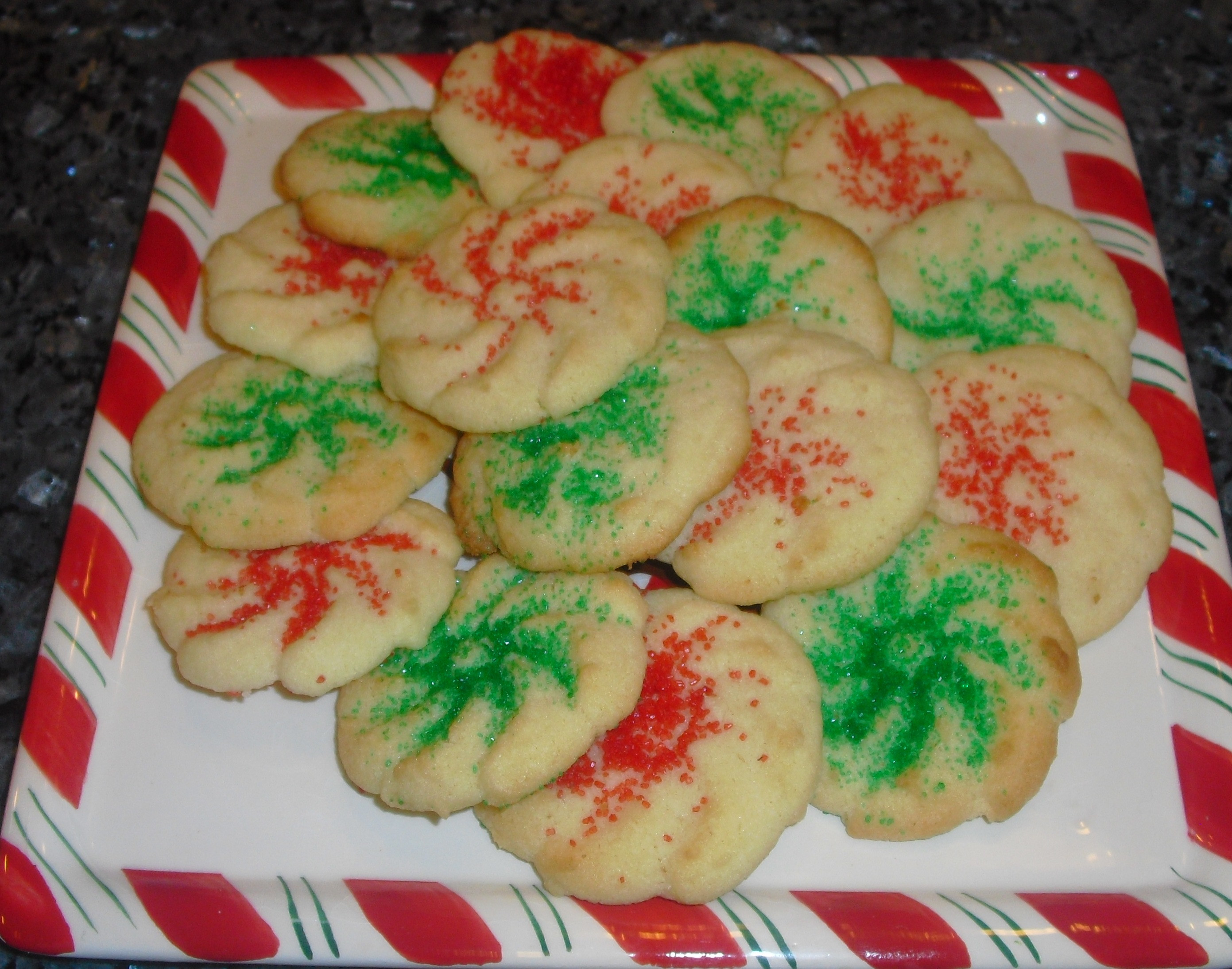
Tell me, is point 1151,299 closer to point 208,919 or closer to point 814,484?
point 814,484

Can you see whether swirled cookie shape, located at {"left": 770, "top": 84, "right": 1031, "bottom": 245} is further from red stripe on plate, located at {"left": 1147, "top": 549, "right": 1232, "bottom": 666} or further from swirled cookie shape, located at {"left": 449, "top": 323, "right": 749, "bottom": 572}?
red stripe on plate, located at {"left": 1147, "top": 549, "right": 1232, "bottom": 666}

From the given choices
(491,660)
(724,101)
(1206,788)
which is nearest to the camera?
(491,660)

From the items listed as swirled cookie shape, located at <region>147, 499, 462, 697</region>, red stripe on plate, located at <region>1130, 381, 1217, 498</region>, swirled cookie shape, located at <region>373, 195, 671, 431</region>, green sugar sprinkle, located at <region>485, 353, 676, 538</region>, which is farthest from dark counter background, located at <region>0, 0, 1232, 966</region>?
green sugar sprinkle, located at <region>485, 353, 676, 538</region>

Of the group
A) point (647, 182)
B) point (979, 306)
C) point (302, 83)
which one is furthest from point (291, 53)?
point (979, 306)

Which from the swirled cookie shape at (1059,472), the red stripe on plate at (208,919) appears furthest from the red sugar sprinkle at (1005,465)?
the red stripe on plate at (208,919)

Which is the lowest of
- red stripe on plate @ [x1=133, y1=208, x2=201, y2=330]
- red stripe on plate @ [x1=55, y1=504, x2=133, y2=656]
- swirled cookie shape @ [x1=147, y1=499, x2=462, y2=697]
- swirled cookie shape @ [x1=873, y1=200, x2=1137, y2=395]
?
red stripe on plate @ [x1=55, y1=504, x2=133, y2=656]

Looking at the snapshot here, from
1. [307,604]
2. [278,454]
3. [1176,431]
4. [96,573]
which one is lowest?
[96,573]

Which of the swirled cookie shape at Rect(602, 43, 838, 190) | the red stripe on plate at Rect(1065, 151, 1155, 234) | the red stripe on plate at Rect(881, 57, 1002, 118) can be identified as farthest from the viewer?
the red stripe on plate at Rect(881, 57, 1002, 118)
